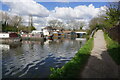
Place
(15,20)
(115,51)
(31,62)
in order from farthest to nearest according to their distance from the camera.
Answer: (15,20)
(31,62)
(115,51)

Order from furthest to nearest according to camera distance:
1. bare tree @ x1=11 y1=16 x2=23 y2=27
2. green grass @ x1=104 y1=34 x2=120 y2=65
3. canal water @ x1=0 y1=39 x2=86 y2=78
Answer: bare tree @ x1=11 y1=16 x2=23 y2=27
canal water @ x1=0 y1=39 x2=86 y2=78
green grass @ x1=104 y1=34 x2=120 y2=65

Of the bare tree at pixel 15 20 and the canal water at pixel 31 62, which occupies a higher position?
the bare tree at pixel 15 20

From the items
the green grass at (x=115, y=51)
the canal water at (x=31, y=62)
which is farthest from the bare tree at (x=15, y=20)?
the green grass at (x=115, y=51)

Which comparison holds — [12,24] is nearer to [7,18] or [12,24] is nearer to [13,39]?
→ [7,18]

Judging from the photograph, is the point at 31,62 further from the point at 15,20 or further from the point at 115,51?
the point at 15,20

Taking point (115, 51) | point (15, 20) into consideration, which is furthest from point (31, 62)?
point (15, 20)

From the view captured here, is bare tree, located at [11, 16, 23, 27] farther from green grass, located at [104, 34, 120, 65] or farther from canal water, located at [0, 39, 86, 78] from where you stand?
green grass, located at [104, 34, 120, 65]

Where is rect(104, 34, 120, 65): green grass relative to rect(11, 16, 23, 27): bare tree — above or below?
below

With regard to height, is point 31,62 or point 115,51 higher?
point 115,51

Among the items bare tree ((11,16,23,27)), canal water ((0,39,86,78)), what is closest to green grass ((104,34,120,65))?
canal water ((0,39,86,78))

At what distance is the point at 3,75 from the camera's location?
8.66m

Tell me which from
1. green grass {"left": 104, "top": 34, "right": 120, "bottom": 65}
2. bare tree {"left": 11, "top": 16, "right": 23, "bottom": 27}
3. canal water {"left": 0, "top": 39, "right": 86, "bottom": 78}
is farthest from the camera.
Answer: bare tree {"left": 11, "top": 16, "right": 23, "bottom": 27}

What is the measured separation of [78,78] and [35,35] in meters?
42.3

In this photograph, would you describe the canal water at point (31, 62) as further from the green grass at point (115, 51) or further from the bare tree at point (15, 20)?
the bare tree at point (15, 20)
